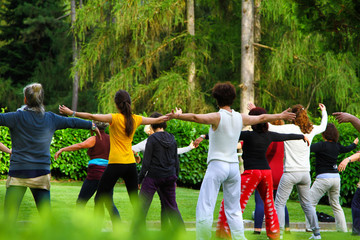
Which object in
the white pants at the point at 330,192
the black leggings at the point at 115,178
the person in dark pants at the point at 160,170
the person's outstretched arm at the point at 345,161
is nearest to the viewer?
the black leggings at the point at 115,178

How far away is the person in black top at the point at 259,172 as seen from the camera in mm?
6707

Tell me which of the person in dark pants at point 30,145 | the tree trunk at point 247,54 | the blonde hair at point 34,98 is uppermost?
the tree trunk at point 247,54

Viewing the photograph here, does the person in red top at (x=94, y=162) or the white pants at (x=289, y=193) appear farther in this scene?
the white pants at (x=289, y=193)

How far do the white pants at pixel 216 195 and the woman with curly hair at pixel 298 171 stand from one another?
2.33m

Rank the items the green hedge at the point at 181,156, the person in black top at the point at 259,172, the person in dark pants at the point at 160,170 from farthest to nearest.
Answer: the green hedge at the point at 181,156
the person in dark pants at the point at 160,170
the person in black top at the point at 259,172

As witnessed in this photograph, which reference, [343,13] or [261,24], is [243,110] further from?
[343,13]

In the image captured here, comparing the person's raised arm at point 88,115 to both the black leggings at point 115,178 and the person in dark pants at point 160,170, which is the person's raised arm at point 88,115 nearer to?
the black leggings at point 115,178

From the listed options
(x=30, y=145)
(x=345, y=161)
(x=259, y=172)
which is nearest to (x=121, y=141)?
(x=30, y=145)

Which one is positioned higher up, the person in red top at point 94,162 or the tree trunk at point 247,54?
the tree trunk at point 247,54

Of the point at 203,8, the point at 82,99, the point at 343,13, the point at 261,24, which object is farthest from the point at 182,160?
the point at 82,99

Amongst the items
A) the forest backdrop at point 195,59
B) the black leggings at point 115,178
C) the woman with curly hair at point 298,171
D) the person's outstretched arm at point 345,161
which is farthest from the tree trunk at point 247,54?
the black leggings at point 115,178

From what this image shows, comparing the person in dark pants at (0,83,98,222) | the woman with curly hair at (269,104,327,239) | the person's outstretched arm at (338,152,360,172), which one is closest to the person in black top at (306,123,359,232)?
the person's outstretched arm at (338,152,360,172)

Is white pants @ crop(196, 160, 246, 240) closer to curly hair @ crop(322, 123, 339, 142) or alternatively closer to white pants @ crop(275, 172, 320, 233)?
white pants @ crop(275, 172, 320, 233)

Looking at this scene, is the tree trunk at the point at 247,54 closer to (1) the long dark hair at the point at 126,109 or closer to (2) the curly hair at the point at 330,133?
(2) the curly hair at the point at 330,133
